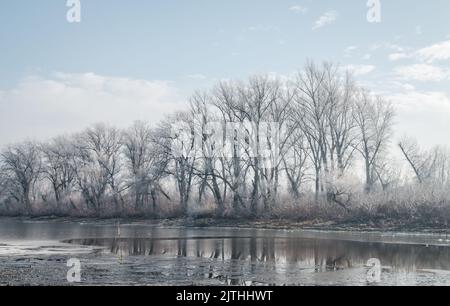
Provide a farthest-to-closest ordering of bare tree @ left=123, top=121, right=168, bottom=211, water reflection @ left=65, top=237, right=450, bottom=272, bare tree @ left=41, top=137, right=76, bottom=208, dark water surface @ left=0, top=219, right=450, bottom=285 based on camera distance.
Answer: bare tree @ left=41, top=137, right=76, bottom=208, bare tree @ left=123, top=121, right=168, bottom=211, water reflection @ left=65, top=237, right=450, bottom=272, dark water surface @ left=0, top=219, right=450, bottom=285

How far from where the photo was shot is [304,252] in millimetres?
25578

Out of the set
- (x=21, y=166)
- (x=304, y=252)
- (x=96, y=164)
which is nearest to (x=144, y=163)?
(x=96, y=164)

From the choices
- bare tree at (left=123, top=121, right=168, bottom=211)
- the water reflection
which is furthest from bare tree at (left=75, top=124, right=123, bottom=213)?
the water reflection

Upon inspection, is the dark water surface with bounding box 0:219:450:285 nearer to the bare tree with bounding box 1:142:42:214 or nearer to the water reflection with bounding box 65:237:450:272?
the water reflection with bounding box 65:237:450:272

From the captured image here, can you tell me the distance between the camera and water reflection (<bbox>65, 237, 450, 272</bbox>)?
21.1 meters

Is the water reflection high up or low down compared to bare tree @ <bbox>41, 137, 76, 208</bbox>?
down

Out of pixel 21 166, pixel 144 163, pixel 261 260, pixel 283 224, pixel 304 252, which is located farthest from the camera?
pixel 21 166

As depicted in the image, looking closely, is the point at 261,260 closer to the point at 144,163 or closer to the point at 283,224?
the point at 283,224

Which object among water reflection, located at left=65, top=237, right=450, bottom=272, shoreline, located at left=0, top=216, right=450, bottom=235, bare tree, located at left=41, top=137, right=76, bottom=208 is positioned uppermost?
bare tree, located at left=41, top=137, right=76, bottom=208

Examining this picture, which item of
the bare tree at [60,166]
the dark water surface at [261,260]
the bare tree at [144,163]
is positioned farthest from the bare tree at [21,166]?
the dark water surface at [261,260]

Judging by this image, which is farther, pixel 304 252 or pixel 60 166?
pixel 60 166

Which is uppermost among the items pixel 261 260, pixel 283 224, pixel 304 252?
pixel 261 260
